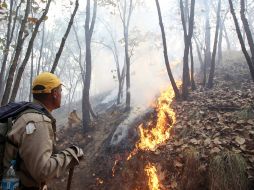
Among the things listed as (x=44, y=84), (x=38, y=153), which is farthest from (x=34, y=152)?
(x=44, y=84)

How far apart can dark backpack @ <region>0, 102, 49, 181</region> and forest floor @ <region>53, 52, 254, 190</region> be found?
5168mm

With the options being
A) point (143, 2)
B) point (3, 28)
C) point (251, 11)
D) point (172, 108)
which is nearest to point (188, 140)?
point (172, 108)

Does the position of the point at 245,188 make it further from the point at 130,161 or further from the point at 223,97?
the point at 223,97

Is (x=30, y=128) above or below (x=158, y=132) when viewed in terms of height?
above

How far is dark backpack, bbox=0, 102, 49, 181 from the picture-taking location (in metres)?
2.93

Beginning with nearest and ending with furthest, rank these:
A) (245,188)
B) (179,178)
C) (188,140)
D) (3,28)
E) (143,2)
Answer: (245,188) < (179,178) < (188,140) < (143,2) < (3,28)

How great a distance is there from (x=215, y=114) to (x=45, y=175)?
8375mm

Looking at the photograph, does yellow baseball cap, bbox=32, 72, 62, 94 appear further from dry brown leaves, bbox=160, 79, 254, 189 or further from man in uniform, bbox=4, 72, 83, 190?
dry brown leaves, bbox=160, 79, 254, 189

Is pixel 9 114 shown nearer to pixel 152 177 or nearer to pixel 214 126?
pixel 152 177

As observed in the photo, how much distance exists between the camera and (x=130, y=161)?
995 centimetres

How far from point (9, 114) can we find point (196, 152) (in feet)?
18.5

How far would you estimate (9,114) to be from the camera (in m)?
3.01

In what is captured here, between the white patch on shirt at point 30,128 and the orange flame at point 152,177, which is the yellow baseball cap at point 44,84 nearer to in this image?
the white patch on shirt at point 30,128

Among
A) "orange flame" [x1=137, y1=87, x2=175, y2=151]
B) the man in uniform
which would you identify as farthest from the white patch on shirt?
"orange flame" [x1=137, y1=87, x2=175, y2=151]
